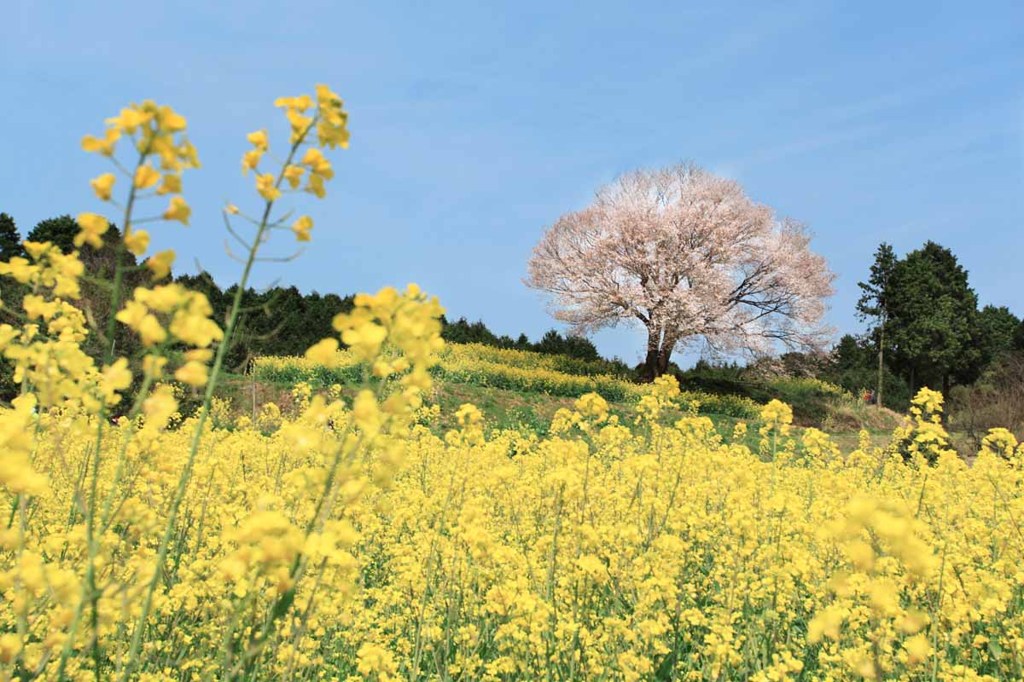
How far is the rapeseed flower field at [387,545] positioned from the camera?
5.66 ft

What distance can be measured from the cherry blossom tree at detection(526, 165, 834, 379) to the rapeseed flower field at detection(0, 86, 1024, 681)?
732 inches

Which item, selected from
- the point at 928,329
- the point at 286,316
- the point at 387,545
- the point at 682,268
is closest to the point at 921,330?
the point at 928,329

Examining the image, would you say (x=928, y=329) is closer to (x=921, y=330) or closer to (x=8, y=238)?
(x=921, y=330)

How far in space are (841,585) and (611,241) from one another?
24.8 meters

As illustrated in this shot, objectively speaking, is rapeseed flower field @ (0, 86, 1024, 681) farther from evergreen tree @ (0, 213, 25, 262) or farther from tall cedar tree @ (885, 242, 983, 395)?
tall cedar tree @ (885, 242, 983, 395)

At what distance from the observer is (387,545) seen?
532 centimetres

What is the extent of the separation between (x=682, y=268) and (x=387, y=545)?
21.7m

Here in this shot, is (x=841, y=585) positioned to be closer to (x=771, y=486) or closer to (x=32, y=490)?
(x=32, y=490)

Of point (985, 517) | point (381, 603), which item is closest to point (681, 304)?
point (985, 517)

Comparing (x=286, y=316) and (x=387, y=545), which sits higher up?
(x=286, y=316)

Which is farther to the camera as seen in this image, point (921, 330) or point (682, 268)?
point (921, 330)

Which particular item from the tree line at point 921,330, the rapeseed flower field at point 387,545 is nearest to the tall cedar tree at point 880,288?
the tree line at point 921,330

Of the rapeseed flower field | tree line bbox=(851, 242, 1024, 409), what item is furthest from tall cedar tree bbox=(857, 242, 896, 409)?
the rapeseed flower field

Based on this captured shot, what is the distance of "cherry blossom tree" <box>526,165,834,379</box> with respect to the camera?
83.9 feet
